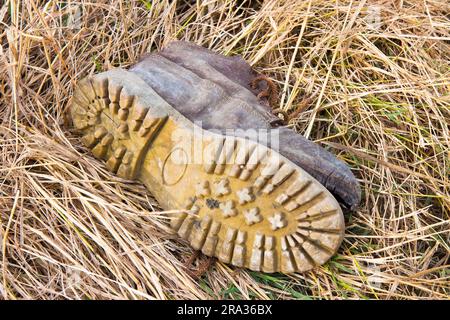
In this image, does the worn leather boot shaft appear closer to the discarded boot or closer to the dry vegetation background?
the discarded boot

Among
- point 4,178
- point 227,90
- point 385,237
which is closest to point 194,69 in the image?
point 227,90

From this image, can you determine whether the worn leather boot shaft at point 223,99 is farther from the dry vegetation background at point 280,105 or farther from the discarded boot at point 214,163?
the dry vegetation background at point 280,105

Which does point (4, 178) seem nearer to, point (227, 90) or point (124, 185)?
point (124, 185)

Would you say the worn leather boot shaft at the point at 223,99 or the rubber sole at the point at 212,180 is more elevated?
the worn leather boot shaft at the point at 223,99

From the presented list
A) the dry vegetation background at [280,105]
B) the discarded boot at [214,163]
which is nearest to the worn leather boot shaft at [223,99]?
the discarded boot at [214,163]

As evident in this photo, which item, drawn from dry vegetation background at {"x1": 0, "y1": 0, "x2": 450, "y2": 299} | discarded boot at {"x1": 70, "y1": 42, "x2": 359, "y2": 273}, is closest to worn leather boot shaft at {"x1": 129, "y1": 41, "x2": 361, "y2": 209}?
discarded boot at {"x1": 70, "y1": 42, "x2": 359, "y2": 273}
